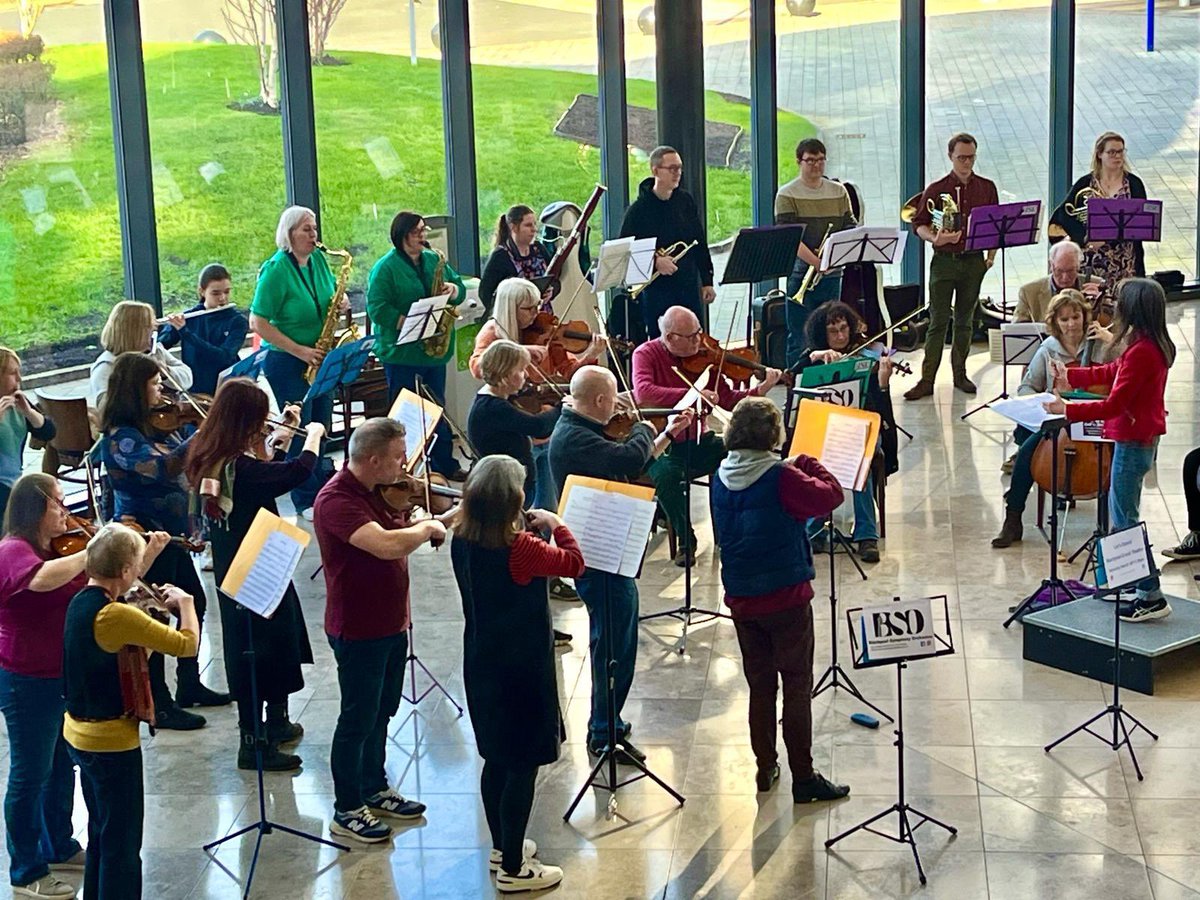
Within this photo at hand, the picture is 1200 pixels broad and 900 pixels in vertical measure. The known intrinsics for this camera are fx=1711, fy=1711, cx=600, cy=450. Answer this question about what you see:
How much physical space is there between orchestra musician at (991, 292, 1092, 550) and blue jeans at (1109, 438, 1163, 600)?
1.23m

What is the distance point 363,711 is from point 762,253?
550 cm

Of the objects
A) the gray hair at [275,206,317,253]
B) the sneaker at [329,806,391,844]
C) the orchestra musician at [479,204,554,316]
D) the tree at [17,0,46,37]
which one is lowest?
the sneaker at [329,806,391,844]

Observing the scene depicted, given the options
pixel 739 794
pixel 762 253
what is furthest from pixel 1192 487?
pixel 739 794

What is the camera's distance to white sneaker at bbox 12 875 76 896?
5.75m

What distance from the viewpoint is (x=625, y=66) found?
44.9ft

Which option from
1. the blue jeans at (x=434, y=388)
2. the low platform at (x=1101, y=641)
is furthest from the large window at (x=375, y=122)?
the low platform at (x=1101, y=641)

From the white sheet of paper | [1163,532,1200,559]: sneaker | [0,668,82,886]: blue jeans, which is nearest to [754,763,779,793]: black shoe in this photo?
the white sheet of paper

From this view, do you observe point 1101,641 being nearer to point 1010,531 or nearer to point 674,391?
point 1010,531

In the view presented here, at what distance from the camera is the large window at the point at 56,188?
9.26 m

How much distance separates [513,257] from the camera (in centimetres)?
998

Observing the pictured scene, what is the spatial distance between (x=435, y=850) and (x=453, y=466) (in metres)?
4.78

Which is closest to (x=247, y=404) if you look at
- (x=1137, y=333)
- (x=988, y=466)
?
(x=1137, y=333)

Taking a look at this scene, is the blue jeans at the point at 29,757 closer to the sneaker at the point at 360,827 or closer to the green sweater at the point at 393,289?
the sneaker at the point at 360,827

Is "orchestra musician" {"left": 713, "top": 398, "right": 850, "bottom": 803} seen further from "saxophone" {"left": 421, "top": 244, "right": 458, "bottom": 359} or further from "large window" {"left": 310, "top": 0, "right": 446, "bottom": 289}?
"large window" {"left": 310, "top": 0, "right": 446, "bottom": 289}
